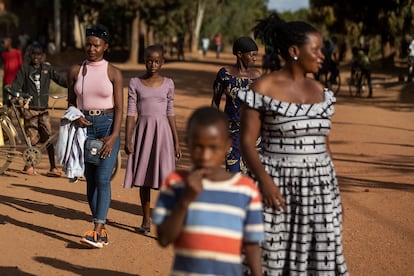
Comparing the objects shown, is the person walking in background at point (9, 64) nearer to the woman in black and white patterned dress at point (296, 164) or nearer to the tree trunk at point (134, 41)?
the woman in black and white patterned dress at point (296, 164)

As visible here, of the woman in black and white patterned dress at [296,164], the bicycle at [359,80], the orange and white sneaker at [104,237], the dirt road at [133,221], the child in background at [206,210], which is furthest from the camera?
the bicycle at [359,80]

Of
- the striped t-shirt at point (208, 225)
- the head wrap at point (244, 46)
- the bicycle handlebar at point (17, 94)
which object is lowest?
the bicycle handlebar at point (17, 94)

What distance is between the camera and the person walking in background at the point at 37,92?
9984 mm

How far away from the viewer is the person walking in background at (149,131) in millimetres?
6941

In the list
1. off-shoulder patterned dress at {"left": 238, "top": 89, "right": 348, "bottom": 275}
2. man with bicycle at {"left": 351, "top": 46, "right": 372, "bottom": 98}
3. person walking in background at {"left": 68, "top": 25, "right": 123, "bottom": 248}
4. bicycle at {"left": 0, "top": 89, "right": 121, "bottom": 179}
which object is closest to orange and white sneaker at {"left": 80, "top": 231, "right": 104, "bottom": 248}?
person walking in background at {"left": 68, "top": 25, "right": 123, "bottom": 248}

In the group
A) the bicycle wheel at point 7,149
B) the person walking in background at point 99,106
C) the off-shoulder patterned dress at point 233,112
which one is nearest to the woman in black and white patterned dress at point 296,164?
the person walking in background at point 99,106

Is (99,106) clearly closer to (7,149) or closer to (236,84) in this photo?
(236,84)

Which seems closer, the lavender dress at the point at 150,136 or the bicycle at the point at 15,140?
the lavender dress at the point at 150,136

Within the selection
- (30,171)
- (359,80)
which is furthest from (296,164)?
(359,80)

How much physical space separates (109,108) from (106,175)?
22.0 inches

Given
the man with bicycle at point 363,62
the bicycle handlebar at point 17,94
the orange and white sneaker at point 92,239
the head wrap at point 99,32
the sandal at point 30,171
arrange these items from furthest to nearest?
the man with bicycle at point 363,62
the sandal at point 30,171
the bicycle handlebar at point 17,94
the orange and white sneaker at point 92,239
the head wrap at point 99,32

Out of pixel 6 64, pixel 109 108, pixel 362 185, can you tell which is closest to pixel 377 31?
pixel 6 64

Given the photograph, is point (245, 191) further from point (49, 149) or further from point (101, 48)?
point (49, 149)

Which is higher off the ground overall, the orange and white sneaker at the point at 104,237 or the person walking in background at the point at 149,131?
the person walking in background at the point at 149,131
